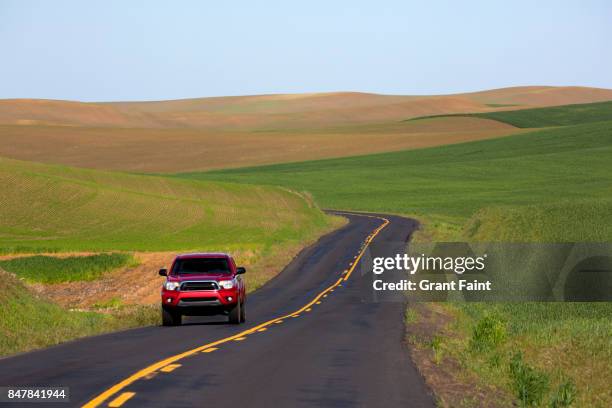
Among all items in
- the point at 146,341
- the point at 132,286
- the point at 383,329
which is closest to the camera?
the point at 146,341

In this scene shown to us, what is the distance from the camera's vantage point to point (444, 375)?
18031 mm

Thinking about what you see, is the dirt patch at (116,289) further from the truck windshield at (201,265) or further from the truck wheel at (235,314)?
the truck wheel at (235,314)

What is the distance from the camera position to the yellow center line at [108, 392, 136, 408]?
13.5 meters

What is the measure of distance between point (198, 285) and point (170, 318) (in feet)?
4.23

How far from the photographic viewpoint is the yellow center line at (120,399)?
13500 mm

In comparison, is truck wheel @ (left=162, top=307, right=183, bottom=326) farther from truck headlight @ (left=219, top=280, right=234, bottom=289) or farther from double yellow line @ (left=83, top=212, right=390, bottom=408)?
double yellow line @ (left=83, top=212, right=390, bottom=408)

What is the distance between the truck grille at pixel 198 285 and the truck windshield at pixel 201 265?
1051mm

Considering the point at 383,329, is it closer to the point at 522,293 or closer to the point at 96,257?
the point at 522,293

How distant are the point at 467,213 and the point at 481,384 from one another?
8211 cm

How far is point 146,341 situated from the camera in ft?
78.5

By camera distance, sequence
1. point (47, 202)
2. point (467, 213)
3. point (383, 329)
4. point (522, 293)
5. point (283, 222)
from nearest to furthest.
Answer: point (383, 329), point (522, 293), point (47, 202), point (283, 222), point (467, 213)

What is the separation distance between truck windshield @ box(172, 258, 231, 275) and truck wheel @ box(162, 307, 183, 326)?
4.40 ft

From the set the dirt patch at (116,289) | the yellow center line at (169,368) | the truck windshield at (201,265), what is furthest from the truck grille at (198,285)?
the dirt patch at (116,289)

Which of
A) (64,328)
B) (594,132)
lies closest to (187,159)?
(594,132)
